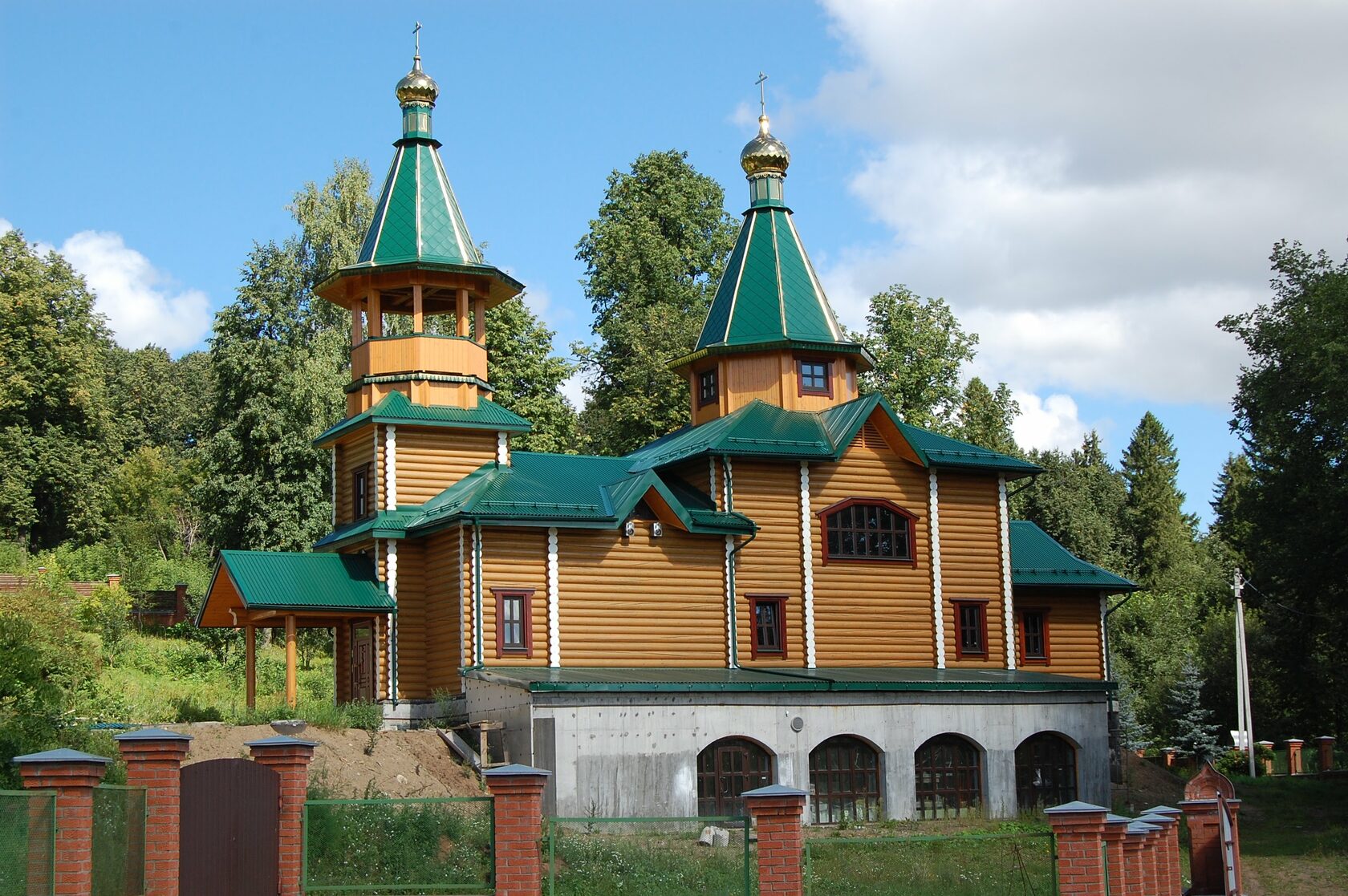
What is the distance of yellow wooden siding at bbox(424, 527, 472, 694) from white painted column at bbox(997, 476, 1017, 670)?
11.0 meters

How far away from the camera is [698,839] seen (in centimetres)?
2006

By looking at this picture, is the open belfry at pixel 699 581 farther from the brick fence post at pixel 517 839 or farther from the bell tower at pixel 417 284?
the brick fence post at pixel 517 839

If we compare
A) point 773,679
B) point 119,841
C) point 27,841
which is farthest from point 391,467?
point 27,841

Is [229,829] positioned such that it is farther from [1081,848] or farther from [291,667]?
[291,667]

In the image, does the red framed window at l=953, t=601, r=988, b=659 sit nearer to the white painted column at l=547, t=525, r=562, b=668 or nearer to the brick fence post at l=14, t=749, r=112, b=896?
the white painted column at l=547, t=525, r=562, b=668

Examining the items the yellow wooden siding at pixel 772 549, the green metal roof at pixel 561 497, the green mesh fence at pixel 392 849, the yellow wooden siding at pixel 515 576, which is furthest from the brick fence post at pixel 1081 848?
the yellow wooden siding at pixel 772 549

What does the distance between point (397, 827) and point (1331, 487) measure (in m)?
21.5

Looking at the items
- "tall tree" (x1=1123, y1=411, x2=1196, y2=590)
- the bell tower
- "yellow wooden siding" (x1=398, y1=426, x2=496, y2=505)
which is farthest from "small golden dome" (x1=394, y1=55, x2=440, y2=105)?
"tall tree" (x1=1123, y1=411, x2=1196, y2=590)

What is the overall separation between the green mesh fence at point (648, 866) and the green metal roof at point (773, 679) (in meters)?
5.27

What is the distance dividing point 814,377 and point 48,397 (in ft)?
95.9

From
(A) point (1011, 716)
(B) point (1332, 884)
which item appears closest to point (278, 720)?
(A) point (1011, 716)

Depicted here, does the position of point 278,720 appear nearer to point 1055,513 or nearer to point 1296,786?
point 1296,786

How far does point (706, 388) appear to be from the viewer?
33.3m

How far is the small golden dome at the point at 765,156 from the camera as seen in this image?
34.8 metres
